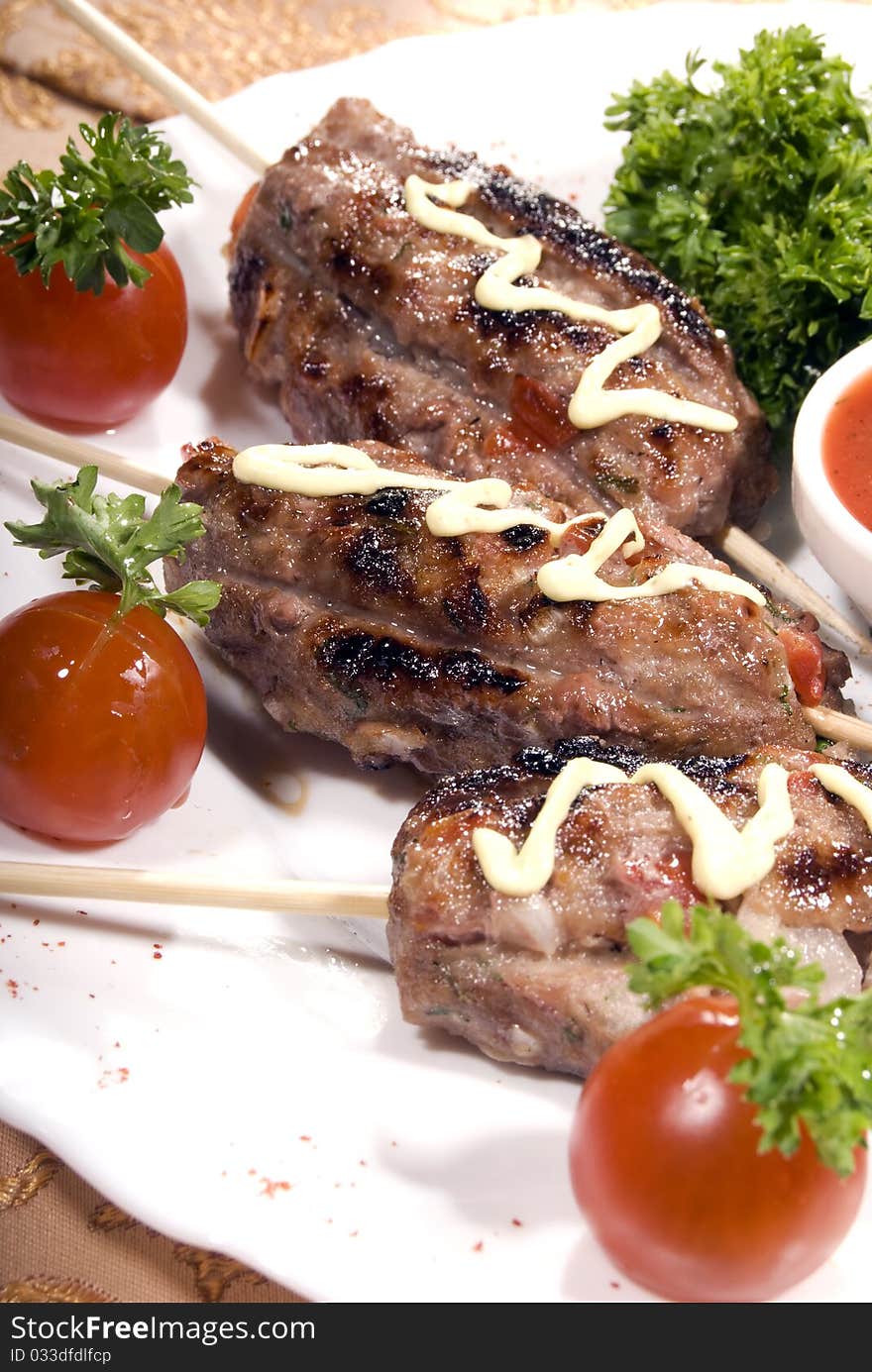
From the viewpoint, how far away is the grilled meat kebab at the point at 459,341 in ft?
14.1

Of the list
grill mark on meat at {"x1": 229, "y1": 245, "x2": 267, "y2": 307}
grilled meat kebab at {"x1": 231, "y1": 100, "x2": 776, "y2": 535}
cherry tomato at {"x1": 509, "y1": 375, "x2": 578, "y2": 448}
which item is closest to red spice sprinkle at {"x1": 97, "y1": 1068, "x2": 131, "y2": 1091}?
grilled meat kebab at {"x1": 231, "y1": 100, "x2": 776, "y2": 535}

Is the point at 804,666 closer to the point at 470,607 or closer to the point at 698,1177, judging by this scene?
the point at 470,607

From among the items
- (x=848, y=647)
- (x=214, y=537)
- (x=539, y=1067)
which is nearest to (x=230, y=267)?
(x=214, y=537)

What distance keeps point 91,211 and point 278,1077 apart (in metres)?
2.77

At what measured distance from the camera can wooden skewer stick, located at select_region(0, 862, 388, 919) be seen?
3.44 meters

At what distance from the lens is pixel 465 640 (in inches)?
147

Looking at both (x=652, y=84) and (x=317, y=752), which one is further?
(x=652, y=84)

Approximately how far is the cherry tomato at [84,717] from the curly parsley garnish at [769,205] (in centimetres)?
247

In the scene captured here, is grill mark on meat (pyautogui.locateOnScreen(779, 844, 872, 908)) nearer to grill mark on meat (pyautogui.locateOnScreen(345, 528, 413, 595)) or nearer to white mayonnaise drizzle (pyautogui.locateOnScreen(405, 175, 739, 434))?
grill mark on meat (pyautogui.locateOnScreen(345, 528, 413, 595))

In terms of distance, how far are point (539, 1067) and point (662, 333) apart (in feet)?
7.78

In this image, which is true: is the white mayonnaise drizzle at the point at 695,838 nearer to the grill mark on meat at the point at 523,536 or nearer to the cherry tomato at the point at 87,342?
the grill mark on meat at the point at 523,536

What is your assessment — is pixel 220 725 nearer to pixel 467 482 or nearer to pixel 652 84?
pixel 467 482

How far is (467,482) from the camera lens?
13.1 ft

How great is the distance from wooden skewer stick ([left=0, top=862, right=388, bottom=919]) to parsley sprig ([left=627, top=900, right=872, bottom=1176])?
3.28 feet
